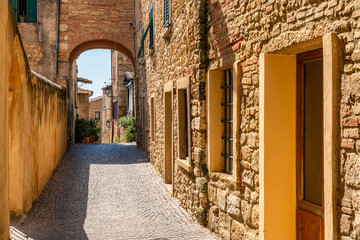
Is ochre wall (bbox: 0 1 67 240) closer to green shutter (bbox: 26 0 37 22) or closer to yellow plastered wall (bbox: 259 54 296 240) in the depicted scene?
yellow plastered wall (bbox: 259 54 296 240)

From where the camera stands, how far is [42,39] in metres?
14.4

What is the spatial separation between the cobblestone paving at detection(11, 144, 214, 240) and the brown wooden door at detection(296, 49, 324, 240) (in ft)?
6.27

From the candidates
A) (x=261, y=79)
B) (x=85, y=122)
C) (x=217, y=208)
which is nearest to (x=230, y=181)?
(x=217, y=208)

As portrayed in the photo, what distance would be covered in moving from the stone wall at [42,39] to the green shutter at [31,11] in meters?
0.14

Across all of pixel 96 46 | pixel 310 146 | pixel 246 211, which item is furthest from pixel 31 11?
pixel 310 146

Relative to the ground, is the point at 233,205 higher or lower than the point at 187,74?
lower

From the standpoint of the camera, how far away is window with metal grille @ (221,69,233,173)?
17.1 feet

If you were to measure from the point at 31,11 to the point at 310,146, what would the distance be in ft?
42.7

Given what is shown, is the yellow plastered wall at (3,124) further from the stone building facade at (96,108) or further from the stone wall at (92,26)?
the stone building facade at (96,108)

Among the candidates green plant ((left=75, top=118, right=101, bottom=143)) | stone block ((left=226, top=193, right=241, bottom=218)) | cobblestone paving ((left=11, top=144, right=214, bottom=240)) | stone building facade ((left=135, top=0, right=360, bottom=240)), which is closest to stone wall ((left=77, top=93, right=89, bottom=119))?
green plant ((left=75, top=118, right=101, bottom=143))

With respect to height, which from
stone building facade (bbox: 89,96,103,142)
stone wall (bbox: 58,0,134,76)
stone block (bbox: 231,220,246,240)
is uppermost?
stone wall (bbox: 58,0,134,76)

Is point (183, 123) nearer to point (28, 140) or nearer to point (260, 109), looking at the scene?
point (28, 140)

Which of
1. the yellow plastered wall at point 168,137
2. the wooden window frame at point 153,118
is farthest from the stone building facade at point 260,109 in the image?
the wooden window frame at point 153,118

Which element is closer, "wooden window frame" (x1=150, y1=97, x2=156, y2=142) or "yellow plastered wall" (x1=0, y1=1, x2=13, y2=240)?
"yellow plastered wall" (x1=0, y1=1, x2=13, y2=240)
